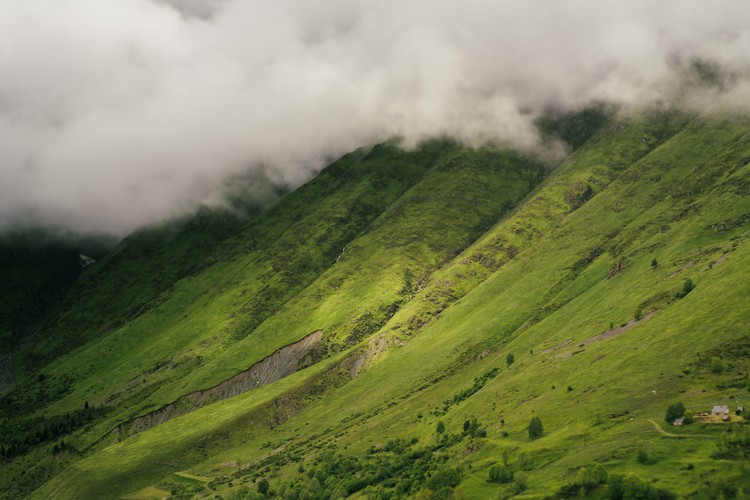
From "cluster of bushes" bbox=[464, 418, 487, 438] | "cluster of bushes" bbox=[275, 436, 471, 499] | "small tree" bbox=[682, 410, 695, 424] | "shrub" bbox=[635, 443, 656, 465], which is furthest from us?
"cluster of bushes" bbox=[464, 418, 487, 438]

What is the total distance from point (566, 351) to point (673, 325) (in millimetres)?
32839

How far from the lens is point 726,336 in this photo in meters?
114

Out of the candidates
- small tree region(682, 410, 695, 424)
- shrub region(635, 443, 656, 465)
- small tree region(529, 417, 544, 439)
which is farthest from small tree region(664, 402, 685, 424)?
small tree region(529, 417, 544, 439)

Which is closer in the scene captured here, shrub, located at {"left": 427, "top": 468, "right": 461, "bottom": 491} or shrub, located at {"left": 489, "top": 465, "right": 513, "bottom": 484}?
shrub, located at {"left": 489, "top": 465, "right": 513, "bottom": 484}

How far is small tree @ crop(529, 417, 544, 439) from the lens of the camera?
11493cm

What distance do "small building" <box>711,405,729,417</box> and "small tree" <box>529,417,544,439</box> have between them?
108 feet

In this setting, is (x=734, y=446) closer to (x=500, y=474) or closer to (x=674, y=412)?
(x=674, y=412)

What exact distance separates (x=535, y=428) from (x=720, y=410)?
3465cm

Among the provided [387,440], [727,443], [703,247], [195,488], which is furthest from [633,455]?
[195,488]

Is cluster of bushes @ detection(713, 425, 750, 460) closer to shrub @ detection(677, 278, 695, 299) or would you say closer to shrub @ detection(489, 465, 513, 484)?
shrub @ detection(489, 465, 513, 484)

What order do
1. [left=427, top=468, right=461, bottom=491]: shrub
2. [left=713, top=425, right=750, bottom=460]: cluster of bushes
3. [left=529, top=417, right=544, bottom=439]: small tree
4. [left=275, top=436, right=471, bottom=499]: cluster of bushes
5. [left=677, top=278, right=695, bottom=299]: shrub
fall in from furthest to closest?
[left=677, top=278, right=695, bottom=299]: shrub, [left=275, top=436, right=471, bottom=499]: cluster of bushes, [left=529, top=417, right=544, bottom=439]: small tree, [left=427, top=468, right=461, bottom=491]: shrub, [left=713, top=425, right=750, bottom=460]: cluster of bushes

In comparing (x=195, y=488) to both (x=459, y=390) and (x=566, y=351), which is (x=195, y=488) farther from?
(x=566, y=351)

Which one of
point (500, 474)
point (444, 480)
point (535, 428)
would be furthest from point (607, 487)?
point (444, 480)

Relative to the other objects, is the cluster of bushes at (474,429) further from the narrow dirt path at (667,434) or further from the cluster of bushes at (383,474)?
the narrow dirt path at (667,434)
